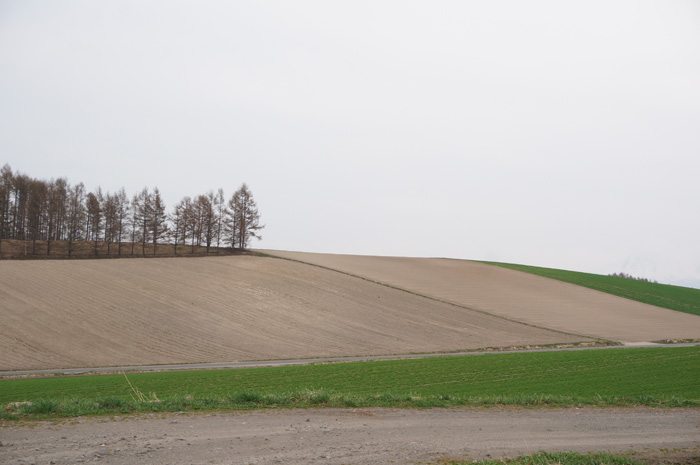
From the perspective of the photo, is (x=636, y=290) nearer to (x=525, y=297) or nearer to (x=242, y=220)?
(x=525, y=297)

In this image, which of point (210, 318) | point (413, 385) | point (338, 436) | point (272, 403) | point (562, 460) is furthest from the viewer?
point (210, 318)

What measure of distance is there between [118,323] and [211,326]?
6.39 metres

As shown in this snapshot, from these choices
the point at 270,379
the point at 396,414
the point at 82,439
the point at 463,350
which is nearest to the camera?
the point at 82,439

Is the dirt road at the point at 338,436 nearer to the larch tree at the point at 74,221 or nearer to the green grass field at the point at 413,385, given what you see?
the green grass field at the point at 413,385

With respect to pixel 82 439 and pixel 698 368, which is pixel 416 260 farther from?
pixel 82 439

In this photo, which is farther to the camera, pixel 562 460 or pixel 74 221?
pixel 74 221

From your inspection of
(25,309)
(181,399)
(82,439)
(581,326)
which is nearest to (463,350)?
(581,326)

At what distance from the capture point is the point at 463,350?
34.6m

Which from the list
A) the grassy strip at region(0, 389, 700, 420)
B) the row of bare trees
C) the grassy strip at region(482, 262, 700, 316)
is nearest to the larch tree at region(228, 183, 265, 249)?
the row of bare trees

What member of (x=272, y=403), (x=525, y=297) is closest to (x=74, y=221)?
(x=525, y=297)

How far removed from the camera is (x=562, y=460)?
835 cm

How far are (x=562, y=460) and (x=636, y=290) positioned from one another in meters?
66.2

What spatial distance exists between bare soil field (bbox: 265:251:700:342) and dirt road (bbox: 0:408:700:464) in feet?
111

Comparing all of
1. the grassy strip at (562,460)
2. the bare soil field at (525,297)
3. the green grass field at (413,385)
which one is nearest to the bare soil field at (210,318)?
the bare soil field at (525,297)
